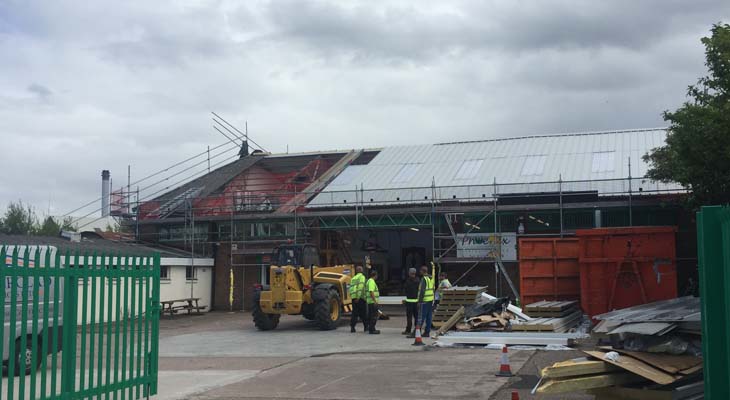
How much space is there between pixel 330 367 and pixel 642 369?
6697 mm

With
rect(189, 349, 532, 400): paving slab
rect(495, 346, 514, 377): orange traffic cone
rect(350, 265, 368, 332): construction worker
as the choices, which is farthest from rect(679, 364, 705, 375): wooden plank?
rect(350, 265, 368, 332): construction worker

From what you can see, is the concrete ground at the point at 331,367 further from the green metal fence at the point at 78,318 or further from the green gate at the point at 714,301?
the green gate at the point at 714,301

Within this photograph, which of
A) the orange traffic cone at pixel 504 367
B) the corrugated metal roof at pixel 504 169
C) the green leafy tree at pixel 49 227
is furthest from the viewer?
the green leafy tree at pixel 49 227

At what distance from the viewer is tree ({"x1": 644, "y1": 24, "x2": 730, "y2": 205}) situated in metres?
15.1

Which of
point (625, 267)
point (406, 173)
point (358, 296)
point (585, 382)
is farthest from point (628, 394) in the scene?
point (406, 173)

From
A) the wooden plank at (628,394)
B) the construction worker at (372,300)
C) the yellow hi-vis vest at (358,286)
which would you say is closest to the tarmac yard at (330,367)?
the construction worker at (372,300)

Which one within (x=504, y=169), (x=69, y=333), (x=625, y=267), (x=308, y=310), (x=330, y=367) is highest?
(x=504, y=169)

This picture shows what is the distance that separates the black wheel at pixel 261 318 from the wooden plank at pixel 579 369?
13.8 meters

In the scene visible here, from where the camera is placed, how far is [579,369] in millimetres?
7863

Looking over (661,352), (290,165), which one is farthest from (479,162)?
(661,352)

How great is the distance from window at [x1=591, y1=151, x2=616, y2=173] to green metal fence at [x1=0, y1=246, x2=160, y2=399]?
73.0 ft

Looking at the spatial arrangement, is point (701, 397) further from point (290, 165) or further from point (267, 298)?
point (290, 165)

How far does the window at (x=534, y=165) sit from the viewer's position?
28750mm

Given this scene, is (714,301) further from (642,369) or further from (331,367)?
(331,367)
